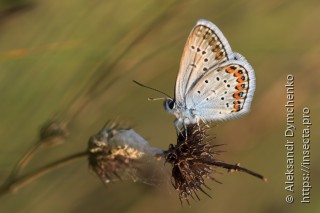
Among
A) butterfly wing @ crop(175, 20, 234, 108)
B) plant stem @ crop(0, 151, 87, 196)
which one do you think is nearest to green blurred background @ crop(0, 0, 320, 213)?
butterfly wing @ crop(175, 20, 234, 108)

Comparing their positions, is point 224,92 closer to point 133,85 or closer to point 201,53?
point 201,53

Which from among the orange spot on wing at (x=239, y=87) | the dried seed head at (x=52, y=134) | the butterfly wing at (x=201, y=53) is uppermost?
the butterfly wing at (x=201, y=53)

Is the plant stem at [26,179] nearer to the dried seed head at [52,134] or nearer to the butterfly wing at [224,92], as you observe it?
the dried seed head at [52,134]

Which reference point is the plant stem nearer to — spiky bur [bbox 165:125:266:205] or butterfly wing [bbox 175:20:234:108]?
spiky bur [bbox 165:125:266:205]

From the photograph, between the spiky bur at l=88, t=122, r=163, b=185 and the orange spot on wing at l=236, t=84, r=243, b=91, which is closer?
the spiky bur at l=88, t=122, r=163, b=185

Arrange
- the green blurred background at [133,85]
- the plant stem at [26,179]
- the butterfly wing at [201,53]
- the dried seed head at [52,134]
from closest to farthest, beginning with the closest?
the plant stem at [26,179] < the butterfly wing at [201,53] < the dried seed head at [52,134] < the green blurred background at [133,85]

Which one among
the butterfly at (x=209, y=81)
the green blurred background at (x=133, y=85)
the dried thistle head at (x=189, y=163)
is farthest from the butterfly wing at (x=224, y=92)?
the dried thistle head at (x=189, y=163)

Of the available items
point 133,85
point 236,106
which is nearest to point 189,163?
point 236,106

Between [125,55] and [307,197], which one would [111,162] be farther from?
[307,197]
